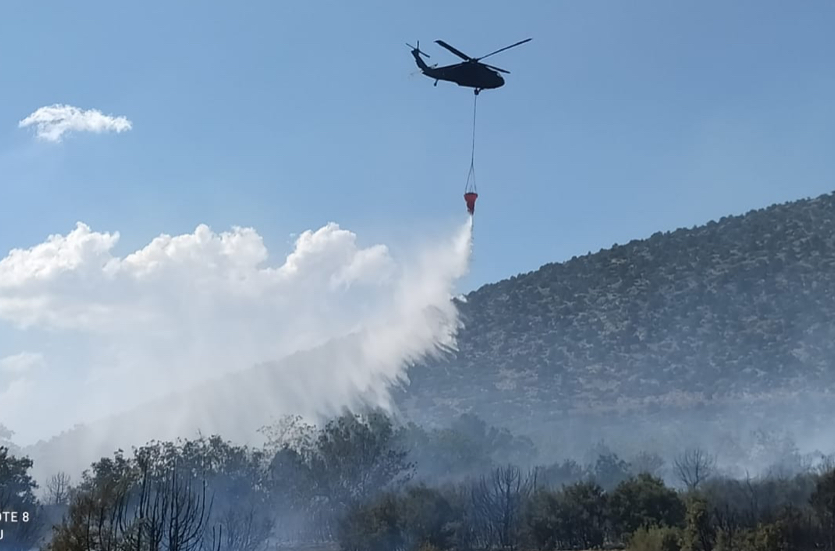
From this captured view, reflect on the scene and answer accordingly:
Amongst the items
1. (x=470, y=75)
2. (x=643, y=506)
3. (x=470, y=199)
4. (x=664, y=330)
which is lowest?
(x=643, y=506)

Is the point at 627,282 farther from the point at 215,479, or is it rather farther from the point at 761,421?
the point at 215,479

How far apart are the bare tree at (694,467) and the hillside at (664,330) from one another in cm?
1351

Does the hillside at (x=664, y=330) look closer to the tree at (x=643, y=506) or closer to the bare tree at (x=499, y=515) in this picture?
the bare tree at (x=499, y=515)

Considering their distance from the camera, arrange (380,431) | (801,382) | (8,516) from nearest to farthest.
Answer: (8,516), (380,431), (801,382)

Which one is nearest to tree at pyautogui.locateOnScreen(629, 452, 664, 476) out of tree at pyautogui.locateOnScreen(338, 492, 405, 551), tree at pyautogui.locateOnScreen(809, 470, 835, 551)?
tree at pyautogui.locateOnScreen(338, 492, 405, 551)

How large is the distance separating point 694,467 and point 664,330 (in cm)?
3399

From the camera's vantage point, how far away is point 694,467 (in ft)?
237

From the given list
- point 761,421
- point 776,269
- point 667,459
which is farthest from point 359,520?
point 776,269

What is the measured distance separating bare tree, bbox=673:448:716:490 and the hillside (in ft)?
44.3

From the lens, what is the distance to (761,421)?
8850cm

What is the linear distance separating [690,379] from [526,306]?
28.9 m

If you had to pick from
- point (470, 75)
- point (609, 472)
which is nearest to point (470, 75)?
point (470, 75)

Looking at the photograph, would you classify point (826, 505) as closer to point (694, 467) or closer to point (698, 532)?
point (698, 532)

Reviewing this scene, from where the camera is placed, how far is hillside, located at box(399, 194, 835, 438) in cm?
9462
